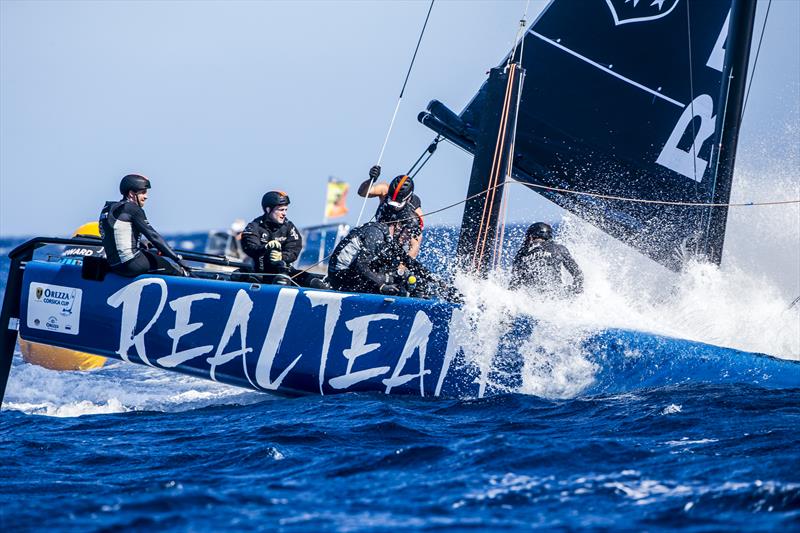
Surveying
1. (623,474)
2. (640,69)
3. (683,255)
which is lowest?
(623,474)

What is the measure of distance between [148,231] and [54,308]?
870 mm

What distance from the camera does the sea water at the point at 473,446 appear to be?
3.34 metres

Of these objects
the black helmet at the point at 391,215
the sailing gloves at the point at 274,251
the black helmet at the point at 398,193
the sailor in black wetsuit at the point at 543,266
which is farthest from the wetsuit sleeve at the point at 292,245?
the sailor in black wetsuit at the point at 543,266

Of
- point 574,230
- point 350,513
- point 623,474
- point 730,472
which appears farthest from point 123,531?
point 574,230

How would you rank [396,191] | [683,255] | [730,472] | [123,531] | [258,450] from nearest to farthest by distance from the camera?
[123,531], [730,472], [258,450], [396,191], [683,255]

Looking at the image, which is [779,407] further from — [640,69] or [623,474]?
[640,69]

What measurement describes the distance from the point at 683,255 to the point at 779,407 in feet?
8.38

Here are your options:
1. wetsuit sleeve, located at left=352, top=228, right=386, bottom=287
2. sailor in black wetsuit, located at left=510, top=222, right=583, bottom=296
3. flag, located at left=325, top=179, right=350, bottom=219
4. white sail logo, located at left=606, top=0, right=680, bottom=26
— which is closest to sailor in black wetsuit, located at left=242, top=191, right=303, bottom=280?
wetsuit sleeve, located at left=352, top=228, right=386, bottom=287

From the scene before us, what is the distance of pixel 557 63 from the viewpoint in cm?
755

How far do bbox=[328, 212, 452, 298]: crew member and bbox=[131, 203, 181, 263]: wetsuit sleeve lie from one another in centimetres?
97

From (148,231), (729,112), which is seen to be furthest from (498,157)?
(148,231)

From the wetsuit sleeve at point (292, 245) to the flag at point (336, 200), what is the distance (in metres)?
13.1

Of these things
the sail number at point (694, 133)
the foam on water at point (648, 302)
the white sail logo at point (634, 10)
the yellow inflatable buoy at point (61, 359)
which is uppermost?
the white sail logo at point (634, 10)

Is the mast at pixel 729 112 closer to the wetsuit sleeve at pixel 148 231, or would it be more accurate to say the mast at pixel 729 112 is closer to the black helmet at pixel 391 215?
the black helmet at pixel 391 215
